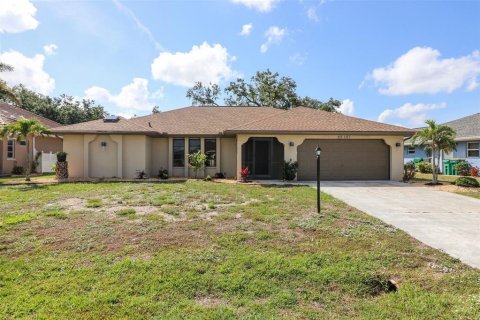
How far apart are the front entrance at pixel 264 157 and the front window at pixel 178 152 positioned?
3.81 m

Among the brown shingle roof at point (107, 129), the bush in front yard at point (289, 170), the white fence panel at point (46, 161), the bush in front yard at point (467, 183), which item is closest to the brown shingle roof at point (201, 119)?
the brown shingle roof at point (107, 129)

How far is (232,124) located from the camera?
1917cm

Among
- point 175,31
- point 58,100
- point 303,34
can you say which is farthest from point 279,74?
point 58,100

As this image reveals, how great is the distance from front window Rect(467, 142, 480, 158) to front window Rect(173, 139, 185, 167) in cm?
2012

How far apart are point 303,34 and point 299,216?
12034 millimetres

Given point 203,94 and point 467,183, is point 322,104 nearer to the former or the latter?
point 203,94

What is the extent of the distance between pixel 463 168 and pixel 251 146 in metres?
15.3

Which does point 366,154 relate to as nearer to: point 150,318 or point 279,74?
point 150,318

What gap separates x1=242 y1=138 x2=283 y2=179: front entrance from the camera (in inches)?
666

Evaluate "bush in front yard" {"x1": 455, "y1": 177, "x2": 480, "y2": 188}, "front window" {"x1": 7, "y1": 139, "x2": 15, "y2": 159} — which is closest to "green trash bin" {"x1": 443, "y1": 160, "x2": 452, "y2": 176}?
"bush in front yard" {"x1": 455, "y1": 177, "x2": 480, "y2": 188}

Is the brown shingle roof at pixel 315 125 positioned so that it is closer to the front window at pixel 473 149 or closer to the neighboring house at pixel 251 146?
the neighboring house at pixel 251 146

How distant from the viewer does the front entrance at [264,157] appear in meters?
16.9

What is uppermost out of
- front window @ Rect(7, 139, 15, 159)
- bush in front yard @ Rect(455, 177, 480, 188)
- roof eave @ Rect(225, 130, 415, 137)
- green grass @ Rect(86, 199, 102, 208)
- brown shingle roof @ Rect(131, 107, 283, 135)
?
brown shingle roof @ Rect(131, 107, 283, 135)

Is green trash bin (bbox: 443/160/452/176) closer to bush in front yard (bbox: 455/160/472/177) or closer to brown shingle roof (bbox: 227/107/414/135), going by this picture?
bush in front yard (bbox: 455/160/472/177)
